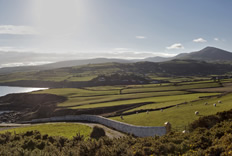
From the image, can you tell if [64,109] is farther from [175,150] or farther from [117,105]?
[175,150]

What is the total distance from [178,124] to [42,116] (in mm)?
51518

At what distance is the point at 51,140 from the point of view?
2295 cm

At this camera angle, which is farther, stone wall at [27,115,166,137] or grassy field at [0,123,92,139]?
grassy field at [0,123,92,139]

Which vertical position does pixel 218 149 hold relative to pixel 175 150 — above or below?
above

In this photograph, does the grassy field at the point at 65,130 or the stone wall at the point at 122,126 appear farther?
the grassy field at the point at 65,130

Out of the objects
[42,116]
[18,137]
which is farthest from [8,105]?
[18,137]

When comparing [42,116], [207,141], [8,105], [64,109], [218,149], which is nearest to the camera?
[218,149]

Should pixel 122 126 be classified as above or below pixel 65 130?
above

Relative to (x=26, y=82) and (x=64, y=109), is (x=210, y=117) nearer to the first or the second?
(x=64, y=109)

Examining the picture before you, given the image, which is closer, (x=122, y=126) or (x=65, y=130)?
(x=122, y=126)

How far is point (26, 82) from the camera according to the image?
191750 millimetres

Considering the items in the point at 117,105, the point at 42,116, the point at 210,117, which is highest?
the point at 210,117

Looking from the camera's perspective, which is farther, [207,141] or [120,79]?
[120,79]

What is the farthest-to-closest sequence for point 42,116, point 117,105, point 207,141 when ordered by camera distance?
point 42,116 → point 117,105 → point 207,141
